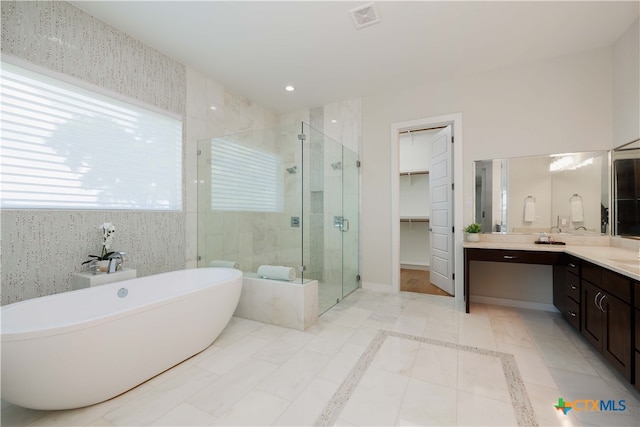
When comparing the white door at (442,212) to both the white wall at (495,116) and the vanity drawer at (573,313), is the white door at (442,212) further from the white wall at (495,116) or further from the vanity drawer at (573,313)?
the vanity drawer at (573,313)

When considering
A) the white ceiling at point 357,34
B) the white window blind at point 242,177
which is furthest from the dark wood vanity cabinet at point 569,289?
the white window blind at point 242,177

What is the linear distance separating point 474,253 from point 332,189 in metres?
1.78

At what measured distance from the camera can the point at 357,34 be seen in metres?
2.52

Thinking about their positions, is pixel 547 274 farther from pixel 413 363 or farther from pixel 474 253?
pixel 413 363

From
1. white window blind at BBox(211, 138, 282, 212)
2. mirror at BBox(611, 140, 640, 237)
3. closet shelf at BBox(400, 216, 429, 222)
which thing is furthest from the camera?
closet shelf at BBox(400, 216, 429, 222)

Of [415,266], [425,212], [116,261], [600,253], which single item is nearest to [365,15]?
[600,253]

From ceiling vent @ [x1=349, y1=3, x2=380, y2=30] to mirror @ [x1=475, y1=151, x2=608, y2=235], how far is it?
204 centimetres

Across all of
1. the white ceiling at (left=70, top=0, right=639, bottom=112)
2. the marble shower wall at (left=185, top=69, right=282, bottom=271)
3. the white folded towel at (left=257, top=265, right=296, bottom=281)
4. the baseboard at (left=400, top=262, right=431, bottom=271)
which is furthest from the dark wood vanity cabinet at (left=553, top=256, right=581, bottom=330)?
the marble shower wall at (left=185, top=69, right=282, bottom=271)

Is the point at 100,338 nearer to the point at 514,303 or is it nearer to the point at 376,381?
the point at 376,381

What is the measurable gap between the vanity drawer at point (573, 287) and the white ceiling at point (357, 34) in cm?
223

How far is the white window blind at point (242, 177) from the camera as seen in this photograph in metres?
3.20

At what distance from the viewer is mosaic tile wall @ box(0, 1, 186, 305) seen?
1871 mm

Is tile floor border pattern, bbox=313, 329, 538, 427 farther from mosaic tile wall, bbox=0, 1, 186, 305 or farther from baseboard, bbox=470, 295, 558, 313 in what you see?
mosaic tile wall, bbox=0, 1, 186, 305

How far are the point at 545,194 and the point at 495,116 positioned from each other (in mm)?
1048
